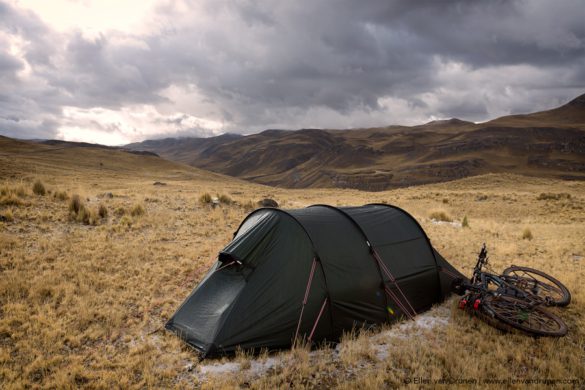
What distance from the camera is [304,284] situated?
22.8 feet

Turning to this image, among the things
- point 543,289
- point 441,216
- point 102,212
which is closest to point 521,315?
point 543,289

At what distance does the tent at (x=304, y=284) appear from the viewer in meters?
6.53

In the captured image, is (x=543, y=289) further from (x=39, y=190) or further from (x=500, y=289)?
(x=39, y=190)

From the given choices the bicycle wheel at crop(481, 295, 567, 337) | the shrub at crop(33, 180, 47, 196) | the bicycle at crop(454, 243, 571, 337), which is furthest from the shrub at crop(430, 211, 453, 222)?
the shrub at crop(33, 180, 47, 196)

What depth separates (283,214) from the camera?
25.9ft

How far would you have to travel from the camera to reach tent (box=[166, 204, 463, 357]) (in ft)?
21.4

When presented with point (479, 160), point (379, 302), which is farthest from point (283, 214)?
point (479, 160)

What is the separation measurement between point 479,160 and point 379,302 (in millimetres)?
157593

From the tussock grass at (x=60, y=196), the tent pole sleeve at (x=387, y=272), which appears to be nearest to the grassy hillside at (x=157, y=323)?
the tent pole sleeve at (x=387, y=272)

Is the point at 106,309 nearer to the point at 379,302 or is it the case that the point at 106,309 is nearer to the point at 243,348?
the point at 243,348

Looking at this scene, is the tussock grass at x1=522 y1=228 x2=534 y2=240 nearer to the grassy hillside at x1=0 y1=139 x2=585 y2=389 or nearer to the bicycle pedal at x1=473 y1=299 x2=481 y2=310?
the grassy hillside at x1=0 y1=139 x2=585 y2=389

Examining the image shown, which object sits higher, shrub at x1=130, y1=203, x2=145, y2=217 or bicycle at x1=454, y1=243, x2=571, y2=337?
shrub at x1=130, y1=203, x2=145, y2=217

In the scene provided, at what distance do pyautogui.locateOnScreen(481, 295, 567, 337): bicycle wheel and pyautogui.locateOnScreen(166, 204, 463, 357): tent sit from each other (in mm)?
1479

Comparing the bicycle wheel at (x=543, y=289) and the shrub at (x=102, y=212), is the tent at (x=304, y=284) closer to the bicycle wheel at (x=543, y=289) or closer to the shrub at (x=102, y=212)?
the bicycle wheel at (x=543, y=289)
